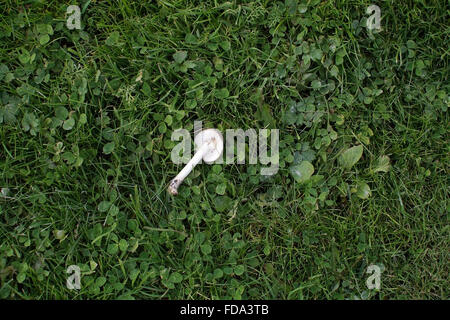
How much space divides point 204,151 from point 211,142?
0.09 meters

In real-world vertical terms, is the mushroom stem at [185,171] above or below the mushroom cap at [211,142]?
below

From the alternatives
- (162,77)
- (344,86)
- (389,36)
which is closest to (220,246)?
(162,77)

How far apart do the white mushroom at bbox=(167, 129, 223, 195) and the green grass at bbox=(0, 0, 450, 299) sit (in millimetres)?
72

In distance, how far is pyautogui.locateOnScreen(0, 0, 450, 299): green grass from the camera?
2.33 metres

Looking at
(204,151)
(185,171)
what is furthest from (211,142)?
(185,171)

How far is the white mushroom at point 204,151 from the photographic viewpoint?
7.64 ft

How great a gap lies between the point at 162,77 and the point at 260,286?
1.24 meters

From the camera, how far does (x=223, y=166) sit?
7.99 ft

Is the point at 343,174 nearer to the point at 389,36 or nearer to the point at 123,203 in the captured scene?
the point at 389,36

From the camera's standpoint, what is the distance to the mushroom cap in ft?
7.92

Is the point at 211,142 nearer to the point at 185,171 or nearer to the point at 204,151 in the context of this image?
the point at 204,151

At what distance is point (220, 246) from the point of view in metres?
2.38

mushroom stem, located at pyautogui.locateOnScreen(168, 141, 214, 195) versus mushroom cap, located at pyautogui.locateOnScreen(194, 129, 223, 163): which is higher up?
mushroom cap, located at pyautogui.locateOnScreen(194, 129, 223, 163)
